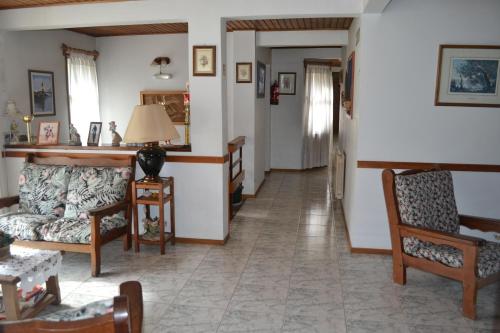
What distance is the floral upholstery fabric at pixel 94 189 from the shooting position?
369 cm

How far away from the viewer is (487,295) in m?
3.05

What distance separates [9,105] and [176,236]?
7.21 ft

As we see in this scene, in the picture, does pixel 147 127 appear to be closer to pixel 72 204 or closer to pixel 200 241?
pixel 72 204

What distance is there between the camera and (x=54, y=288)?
2863 mm

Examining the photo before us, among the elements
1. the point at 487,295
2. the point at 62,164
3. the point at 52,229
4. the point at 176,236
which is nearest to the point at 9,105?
the point at 62,164

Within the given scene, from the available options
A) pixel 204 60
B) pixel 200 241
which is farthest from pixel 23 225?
pixel 204 60

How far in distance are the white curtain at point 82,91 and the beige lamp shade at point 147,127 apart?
2.48 metres

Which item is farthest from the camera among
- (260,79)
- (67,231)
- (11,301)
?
(260,79)

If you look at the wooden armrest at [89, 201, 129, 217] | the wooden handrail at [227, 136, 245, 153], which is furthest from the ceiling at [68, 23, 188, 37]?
the wooden armrest at [89, 201, 129, 217]

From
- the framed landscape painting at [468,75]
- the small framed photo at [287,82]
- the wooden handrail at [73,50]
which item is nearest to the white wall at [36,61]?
the wooden handrail at [73,50]

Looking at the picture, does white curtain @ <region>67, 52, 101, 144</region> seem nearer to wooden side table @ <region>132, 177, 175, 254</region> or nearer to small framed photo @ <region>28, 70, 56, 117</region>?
small framed photo @ <region>28, 70, 56, 117</region>

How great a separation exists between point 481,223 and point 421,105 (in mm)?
1099

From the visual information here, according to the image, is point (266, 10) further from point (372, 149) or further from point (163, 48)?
point (163, 48)

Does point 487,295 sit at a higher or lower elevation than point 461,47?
lower
